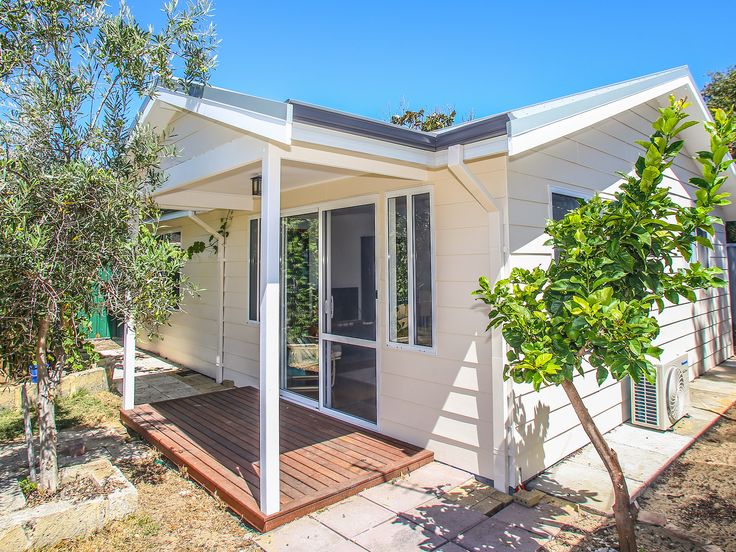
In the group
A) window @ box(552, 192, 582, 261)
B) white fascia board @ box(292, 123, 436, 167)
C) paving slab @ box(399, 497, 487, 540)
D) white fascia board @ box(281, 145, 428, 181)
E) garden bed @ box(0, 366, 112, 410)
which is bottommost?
paving slab @ box(399, 497, 487, 540)

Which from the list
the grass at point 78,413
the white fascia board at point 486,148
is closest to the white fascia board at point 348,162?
the white fascia board at point 486,148

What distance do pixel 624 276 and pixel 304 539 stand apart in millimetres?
2359

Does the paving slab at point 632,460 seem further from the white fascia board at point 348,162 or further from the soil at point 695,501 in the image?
the white fascia board at point 348,162

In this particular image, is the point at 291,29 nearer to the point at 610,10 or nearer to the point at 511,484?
the point at 610,10

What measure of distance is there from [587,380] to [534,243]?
4.92ft

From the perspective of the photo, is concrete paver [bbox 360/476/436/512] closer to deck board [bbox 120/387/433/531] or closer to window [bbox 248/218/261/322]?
deck board [bbox 120/387/433/531]

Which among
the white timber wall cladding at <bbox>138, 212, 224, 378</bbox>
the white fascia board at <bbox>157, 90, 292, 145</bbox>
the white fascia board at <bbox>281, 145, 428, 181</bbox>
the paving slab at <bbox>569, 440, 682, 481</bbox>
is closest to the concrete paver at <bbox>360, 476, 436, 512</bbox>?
the paving slab at <bbox>569, 440, 682, 481</bbox>

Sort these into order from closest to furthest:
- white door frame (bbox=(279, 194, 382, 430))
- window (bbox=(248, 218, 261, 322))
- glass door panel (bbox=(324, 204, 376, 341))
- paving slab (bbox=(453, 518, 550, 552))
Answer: paving slab (bbox=(453, 518, 550, 552))
white door frame (bbox=(279, 194, 382, 430))
glass door panel (bbox=(324, 204, 376, 341))
window (bbox=(248, 218, 261, 322))

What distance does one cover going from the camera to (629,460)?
3.94 m

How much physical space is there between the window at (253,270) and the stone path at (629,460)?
406 cm

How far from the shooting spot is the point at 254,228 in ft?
20.4

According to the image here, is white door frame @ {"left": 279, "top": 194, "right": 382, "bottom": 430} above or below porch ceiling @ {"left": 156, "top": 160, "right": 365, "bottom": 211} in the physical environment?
below

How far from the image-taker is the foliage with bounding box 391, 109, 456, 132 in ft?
51.7

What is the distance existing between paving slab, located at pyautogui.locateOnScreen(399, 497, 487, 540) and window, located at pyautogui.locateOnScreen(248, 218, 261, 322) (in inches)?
145
